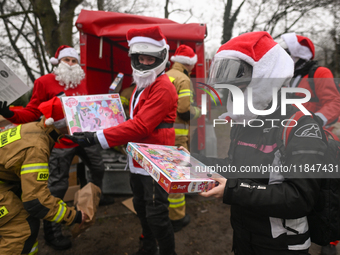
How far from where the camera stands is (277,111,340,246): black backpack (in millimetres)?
1030

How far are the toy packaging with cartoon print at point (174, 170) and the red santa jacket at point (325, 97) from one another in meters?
1.75

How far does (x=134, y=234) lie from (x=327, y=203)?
8.24 feet

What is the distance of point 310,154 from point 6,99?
2.48 metres

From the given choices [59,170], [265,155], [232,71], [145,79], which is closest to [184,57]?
[145,79]

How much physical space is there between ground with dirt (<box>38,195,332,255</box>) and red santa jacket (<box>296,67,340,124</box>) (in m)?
1.52

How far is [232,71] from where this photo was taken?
3.92 feet

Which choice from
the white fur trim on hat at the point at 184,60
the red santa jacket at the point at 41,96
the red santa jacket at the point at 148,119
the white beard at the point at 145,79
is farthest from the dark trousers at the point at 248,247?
the white fur trim on hat at the point at 184,60

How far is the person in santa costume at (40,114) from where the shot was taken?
272 cm

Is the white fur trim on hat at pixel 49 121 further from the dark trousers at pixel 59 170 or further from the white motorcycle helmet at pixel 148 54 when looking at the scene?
the dark trousers at pixel 59 170

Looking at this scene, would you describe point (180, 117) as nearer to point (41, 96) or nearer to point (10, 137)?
point (41, 96)

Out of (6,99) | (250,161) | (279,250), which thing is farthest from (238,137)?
(6,99)

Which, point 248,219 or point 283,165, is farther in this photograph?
point 248,219

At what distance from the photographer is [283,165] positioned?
3.50ft

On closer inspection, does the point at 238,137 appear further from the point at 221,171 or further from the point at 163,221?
the point at 163,221
